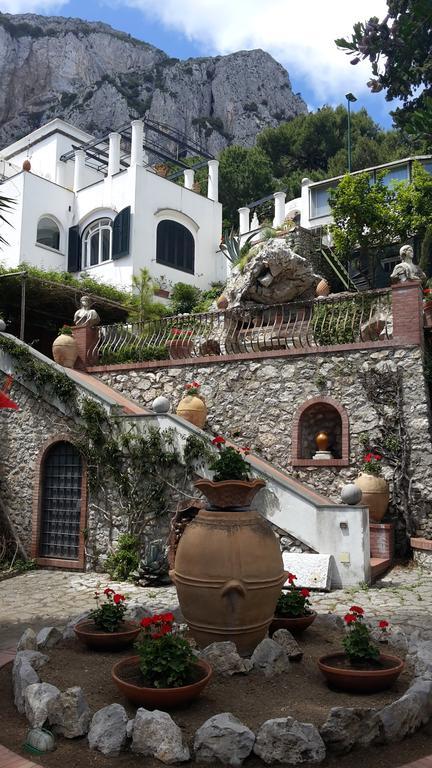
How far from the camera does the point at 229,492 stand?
4.81 metres

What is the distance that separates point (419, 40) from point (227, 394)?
649 centimetres

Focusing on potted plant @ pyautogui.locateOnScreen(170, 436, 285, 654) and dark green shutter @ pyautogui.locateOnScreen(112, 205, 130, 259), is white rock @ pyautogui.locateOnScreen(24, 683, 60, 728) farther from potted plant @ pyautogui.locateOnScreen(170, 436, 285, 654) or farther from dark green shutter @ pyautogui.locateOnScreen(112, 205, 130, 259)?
Answer: dark green shutter @ pyautogui.locateOnScreen(112, 205, 130, 259)

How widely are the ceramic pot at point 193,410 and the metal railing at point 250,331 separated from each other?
3.57 feet

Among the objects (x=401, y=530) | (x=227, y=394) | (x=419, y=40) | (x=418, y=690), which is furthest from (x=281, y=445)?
(x=418, y=690)

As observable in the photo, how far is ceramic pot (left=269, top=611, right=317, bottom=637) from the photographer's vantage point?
518cm

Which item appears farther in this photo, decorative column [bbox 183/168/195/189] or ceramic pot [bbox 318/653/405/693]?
decorative column [bbox 183/168/195/189]

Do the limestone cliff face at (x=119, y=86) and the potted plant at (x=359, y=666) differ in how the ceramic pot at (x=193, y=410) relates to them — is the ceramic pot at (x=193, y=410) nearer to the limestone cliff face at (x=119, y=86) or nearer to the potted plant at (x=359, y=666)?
the potted plant at (x=359, y=666)

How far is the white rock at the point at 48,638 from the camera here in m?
4.86

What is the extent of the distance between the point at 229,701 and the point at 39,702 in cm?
118

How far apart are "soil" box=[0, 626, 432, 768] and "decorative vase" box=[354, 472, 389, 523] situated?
184 inches

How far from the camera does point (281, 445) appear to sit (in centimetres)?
1073

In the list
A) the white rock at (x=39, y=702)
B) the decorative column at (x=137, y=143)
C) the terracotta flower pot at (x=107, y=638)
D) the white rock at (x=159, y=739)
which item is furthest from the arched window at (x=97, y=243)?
the white rock at (x=159, y=739)

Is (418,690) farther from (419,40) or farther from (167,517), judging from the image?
(419,40)

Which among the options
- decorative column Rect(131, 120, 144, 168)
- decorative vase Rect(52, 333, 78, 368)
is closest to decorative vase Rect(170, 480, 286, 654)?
decorative vase Rect(52, 333, 78, 368)
